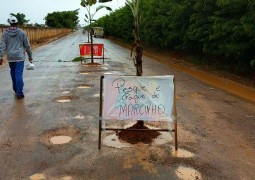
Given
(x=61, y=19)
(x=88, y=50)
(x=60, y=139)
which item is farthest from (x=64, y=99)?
(x=61, y=19)

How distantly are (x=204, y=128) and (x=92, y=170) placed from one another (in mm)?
2792

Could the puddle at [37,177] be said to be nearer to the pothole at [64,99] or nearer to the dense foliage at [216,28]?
the pothole at [64,99]

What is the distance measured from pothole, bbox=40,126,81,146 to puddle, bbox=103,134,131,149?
495mm

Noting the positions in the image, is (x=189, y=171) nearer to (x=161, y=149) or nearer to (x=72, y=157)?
(x=161, y=149)

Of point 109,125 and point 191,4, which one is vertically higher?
point 191,4

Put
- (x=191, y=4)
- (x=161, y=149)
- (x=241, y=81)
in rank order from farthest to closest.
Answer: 1. (x=191, y=4)
2. (x=241, y=81)
3. (x=161, y=149)

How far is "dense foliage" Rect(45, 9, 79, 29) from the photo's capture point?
115 m

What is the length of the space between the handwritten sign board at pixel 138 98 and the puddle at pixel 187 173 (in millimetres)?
860

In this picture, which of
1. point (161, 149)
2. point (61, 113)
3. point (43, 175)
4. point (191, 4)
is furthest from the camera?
point (191, 4)

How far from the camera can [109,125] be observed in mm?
6871

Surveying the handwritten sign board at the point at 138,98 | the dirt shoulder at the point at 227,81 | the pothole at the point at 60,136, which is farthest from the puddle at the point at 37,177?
the dirt shoulder at the point at 227,81

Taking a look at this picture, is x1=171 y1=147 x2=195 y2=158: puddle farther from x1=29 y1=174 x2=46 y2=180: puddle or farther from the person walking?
the person walking

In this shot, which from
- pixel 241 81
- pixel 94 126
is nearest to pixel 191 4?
pixel 241 81

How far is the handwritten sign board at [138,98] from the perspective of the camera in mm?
5520
